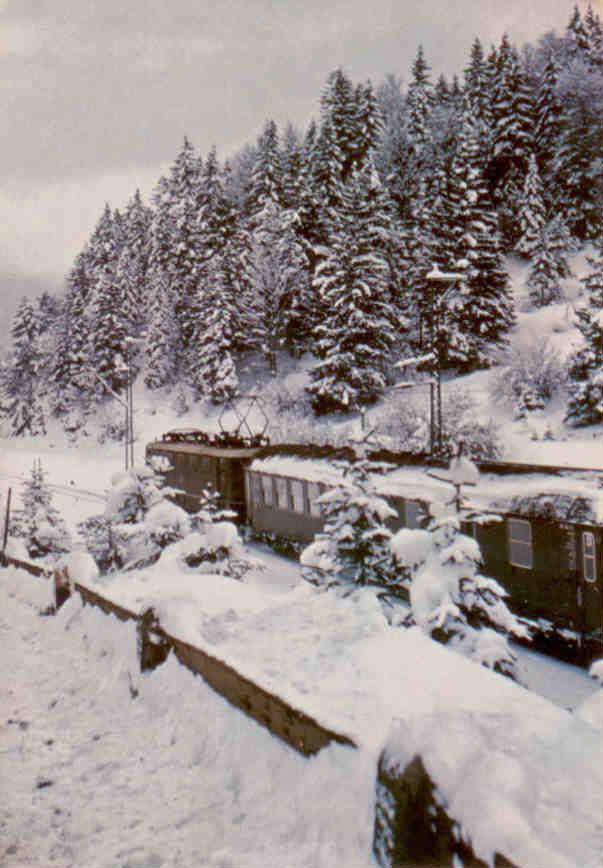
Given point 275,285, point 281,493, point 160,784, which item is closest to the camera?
point 160,784

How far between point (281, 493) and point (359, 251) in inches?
808

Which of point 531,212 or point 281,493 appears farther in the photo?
point 531,212

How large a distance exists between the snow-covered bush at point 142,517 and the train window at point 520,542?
8.40 meters

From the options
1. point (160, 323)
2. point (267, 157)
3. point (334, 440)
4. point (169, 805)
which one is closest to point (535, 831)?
point (169, 805)

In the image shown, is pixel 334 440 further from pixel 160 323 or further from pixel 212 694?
pixel 212 694

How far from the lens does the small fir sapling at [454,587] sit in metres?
8.68

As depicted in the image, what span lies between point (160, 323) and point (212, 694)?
51.9m

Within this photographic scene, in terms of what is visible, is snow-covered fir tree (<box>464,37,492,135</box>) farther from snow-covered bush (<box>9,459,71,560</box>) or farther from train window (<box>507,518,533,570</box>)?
train window (<box>507,518,533,570</box>)

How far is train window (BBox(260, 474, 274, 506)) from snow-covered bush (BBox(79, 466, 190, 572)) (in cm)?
632

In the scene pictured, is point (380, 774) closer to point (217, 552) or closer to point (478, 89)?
point (217, 552)

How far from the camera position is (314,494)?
68.7 feet

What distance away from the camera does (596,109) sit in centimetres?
5131

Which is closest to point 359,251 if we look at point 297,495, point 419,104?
point 297,495

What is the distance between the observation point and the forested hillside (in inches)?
1506
